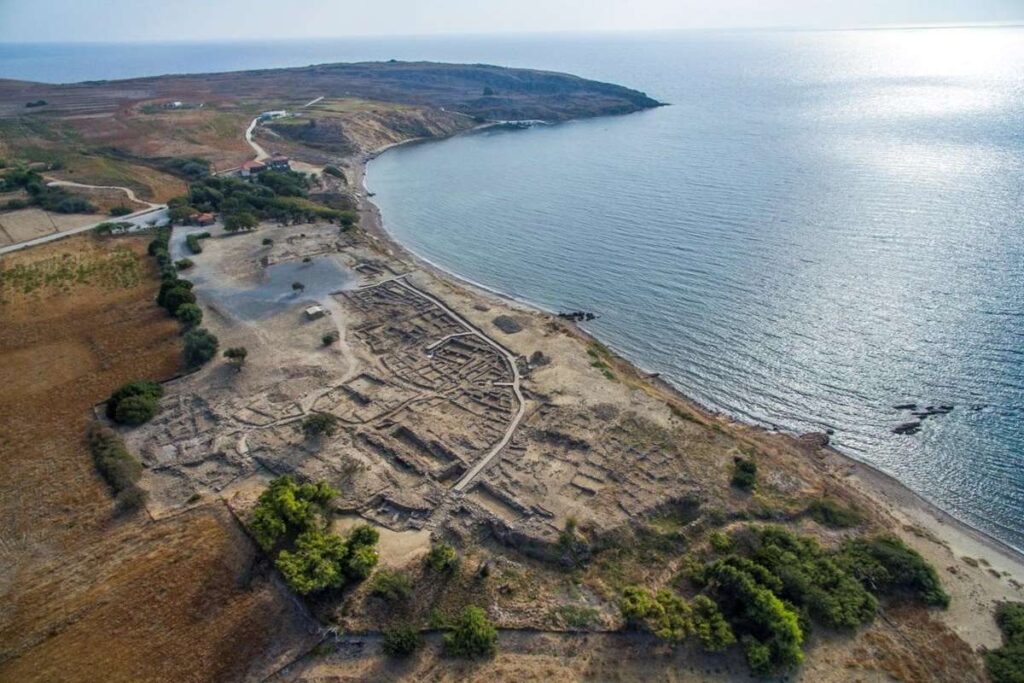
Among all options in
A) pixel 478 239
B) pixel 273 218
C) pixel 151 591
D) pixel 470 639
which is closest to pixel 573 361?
pixel 470 639

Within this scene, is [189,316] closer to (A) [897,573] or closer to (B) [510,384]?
(B) [510,384]

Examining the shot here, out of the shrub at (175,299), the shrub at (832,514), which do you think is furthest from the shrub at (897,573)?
the shrub at (175,299)

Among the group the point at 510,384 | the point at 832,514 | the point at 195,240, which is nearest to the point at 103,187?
the point at 195,240

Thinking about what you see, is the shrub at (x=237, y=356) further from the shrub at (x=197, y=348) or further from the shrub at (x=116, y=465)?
the shrub at (x=116, y=465)

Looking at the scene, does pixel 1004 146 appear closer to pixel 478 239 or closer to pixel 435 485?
pixel 478 239

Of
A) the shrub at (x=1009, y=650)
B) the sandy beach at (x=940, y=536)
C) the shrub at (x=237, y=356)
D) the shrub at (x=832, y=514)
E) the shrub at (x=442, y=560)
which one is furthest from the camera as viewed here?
the shrub at (x=237, y=356)

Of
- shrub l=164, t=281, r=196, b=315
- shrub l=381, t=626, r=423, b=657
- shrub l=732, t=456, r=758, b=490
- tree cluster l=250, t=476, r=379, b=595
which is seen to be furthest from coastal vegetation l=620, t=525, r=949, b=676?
shrub l=164, t=281, r=196, b=315
